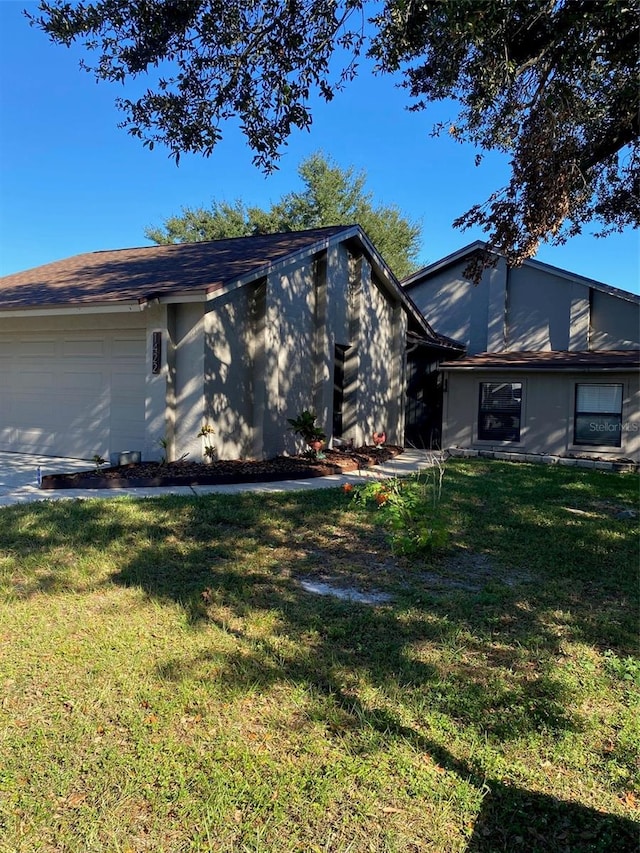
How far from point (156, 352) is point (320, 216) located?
26509mm

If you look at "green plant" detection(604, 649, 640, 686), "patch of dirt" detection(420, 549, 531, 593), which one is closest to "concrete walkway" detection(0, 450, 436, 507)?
"patch of dirt" detection(420, 549, 531, 593)

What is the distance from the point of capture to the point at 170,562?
5.08 meters

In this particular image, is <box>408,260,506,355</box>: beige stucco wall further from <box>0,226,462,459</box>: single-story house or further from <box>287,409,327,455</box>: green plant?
<box>287,409,327,455</box>: green plant

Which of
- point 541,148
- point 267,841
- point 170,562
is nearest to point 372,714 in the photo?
point 267,841

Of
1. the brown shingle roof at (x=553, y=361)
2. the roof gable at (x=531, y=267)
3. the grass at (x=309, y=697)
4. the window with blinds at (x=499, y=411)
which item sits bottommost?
the grass at (x=309, y=697)

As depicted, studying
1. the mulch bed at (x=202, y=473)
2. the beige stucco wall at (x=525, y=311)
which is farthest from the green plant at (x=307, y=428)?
the beige stucco wall at (x=525, y=311)

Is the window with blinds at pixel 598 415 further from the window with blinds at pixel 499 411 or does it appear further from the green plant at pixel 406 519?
the green plant at pixel 406 519

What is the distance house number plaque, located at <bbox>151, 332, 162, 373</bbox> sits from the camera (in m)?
9.55

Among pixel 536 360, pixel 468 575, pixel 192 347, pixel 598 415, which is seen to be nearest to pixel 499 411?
pixel 536 360

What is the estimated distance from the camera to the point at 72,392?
1113 cm

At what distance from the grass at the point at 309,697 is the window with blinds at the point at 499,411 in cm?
922

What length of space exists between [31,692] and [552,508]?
6650 millimetres

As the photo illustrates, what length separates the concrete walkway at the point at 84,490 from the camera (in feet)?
25.5

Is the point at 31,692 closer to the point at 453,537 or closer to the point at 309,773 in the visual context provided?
the point at 309,773
